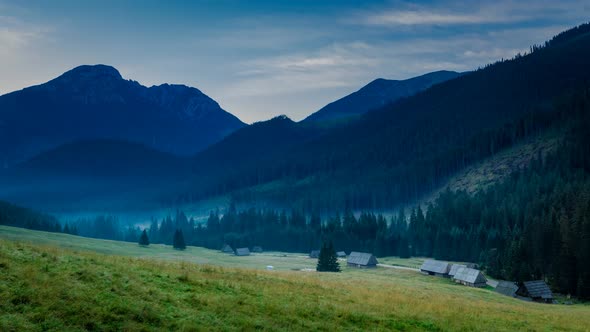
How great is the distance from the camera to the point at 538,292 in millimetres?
82562

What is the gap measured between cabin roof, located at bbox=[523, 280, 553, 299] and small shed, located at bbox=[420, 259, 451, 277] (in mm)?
34166

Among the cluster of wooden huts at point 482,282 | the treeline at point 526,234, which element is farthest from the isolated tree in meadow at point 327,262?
the treeline at point 526,234

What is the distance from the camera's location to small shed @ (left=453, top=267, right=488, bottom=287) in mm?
101375

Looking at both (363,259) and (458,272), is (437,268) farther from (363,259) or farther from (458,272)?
(363,259)

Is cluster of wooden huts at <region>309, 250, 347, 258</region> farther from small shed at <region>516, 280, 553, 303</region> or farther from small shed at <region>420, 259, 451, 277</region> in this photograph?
small shed at <region>516, 280, 553, 303</region>

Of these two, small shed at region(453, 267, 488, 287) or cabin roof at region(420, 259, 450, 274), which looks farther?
cabin roof at region(420, 259, 450, 274)

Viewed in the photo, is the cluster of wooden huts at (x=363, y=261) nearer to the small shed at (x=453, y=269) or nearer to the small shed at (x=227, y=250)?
the small shed at (x=453, y=269)

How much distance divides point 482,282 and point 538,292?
19.5m

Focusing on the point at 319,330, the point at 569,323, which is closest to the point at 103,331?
the point at 319,330

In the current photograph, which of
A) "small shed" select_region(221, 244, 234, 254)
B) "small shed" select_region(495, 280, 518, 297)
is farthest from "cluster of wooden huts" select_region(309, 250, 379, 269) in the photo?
"small shed" select_region(221, 244, 234, 254)

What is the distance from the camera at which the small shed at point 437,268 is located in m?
118

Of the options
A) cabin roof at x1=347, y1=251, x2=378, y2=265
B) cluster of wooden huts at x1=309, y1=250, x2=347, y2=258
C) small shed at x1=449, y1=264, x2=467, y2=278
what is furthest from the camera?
cluster of wooden huts at x1=309, y1=250, x2=347, y2=258

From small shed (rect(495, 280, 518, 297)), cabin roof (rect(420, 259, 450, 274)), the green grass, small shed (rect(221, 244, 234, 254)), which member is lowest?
small shed (rect(495, 280, 518, 297))

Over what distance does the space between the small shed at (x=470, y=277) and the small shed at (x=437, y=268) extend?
349 inches
